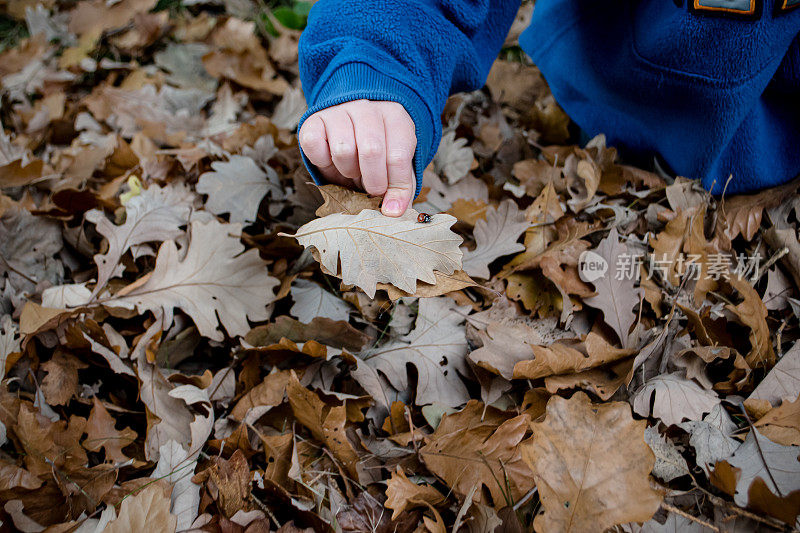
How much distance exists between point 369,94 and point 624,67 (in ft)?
3.14

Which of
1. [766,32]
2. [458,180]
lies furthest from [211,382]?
[766,32]

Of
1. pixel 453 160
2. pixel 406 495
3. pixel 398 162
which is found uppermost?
pixel 398 162

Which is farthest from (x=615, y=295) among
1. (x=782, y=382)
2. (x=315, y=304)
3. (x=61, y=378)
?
(x=61, y=378)

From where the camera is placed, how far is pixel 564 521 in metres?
0.84

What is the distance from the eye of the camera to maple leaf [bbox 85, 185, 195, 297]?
4.38 feet

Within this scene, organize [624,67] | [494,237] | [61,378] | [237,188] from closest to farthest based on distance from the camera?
[61,378] → [494,237] → [237,188] → [624,67]

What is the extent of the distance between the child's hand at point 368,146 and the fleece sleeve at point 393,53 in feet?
0.14

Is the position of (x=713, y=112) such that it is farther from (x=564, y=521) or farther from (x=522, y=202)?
(x=564, y=521)

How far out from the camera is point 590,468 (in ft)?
2.80

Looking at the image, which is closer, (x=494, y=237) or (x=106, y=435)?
(x=106, y=435)

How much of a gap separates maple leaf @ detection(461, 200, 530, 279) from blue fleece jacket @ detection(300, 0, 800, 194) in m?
0.24

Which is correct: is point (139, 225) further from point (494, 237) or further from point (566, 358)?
point (566, 358)

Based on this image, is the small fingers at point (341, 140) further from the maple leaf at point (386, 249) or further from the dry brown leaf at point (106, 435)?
the dry brown leaf at point (106, 435)

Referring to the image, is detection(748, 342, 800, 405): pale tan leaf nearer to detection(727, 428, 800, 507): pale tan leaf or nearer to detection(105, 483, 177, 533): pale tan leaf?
detection(727, 428, 800, 507): pale tan leaf
